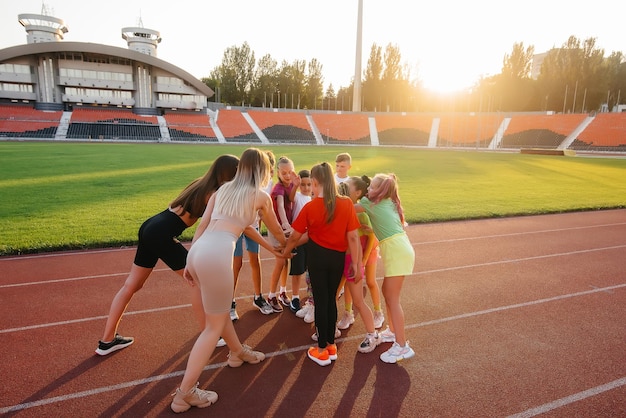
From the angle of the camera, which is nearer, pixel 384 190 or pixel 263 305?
pixel 384 190

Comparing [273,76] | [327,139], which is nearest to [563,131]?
[327,139]

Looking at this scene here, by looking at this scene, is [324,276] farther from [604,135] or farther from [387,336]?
[604,135]

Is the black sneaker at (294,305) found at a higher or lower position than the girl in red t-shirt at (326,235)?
lower

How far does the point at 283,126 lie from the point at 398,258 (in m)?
62.0

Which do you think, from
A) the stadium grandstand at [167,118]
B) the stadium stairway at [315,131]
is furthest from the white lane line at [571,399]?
the stadium stairway at [315,131]

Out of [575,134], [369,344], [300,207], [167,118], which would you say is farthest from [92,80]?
[575,134]

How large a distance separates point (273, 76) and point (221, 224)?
274ft

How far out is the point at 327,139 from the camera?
205ft

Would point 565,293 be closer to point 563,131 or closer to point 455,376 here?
point 455,376

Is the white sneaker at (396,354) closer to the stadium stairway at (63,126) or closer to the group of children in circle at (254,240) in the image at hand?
the group of children in circle at (254,240)

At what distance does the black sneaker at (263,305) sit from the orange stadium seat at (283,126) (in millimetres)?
55884

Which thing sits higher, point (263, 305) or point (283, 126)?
point (283, 126)

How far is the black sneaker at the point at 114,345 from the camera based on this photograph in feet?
14.3

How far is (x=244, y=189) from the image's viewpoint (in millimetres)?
3410
